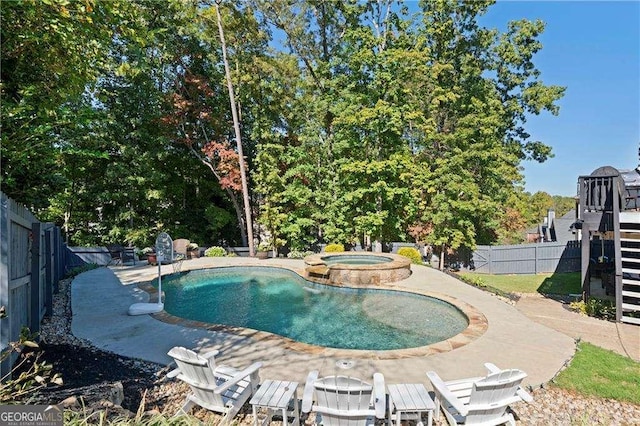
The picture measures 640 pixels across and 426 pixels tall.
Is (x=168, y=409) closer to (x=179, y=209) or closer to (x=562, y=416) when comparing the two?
(x=562, y=416)

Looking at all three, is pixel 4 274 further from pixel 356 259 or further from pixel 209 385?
pixel 356 259

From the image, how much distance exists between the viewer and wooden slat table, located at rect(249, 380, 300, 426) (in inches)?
138

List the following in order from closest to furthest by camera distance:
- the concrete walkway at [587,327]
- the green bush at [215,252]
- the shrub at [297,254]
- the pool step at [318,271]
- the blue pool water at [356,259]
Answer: the concrete walkway at [587,327]
the pool step at [318,271]
the blue pool water at [356,259]
the green bush at [215,252]
the shrub at [297,254]

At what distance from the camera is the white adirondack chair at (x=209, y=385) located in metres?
3.69

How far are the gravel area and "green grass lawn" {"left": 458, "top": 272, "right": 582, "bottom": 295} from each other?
7613mm

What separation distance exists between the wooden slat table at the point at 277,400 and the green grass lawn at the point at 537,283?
31.7 ft

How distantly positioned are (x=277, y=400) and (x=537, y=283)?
12842 millimetres

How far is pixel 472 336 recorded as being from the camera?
6.36 metres

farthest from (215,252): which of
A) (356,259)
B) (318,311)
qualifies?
(318,311)

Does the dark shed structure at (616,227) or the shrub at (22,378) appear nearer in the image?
the shrub at (22,378)


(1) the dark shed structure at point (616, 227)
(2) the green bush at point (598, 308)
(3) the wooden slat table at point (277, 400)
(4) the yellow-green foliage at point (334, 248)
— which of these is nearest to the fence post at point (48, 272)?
(3) the wooden slat table at point (277, 400)

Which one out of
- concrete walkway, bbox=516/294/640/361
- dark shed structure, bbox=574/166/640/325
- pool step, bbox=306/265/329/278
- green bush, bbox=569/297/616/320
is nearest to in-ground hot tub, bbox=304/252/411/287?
pool step, bbox=306/265/329/278

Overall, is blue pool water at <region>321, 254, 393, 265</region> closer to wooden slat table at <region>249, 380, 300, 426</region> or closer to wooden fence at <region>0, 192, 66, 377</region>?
wooden fence at <region>0, 192, 66, 377</region>

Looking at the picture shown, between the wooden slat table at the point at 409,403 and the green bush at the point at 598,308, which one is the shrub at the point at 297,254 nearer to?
the green bush at the point at 598,308
